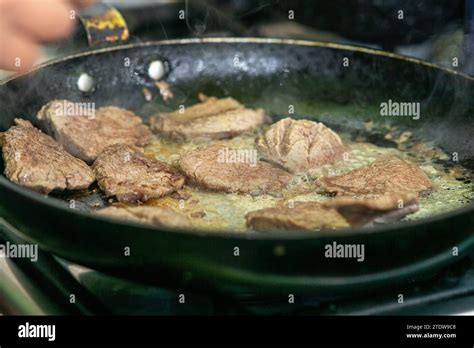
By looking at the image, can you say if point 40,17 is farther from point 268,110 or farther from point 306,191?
point 306,191

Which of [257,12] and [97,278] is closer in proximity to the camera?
[97,278]

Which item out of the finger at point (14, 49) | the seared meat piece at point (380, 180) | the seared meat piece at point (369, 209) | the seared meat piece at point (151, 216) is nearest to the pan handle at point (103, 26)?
the finger at point (14, 49)

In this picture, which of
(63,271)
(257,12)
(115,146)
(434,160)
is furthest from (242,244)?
(257,12)

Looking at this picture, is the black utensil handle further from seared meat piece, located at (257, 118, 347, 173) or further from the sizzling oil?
seared meat piece, located at (257, 118, 347, 173)

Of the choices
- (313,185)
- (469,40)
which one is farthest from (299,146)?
(469,40)

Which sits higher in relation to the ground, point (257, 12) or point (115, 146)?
point (257, 12)

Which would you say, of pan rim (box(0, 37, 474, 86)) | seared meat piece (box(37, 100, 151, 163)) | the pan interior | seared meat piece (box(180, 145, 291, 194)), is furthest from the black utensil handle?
seared meat piece (box(37, 100, 151, 163))

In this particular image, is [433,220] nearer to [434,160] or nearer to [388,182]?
[388,182]
